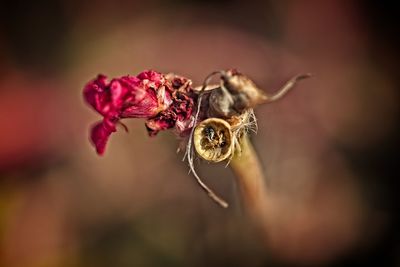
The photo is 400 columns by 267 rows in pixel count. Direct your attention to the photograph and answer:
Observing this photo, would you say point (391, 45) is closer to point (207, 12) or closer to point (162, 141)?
point (207, 12)

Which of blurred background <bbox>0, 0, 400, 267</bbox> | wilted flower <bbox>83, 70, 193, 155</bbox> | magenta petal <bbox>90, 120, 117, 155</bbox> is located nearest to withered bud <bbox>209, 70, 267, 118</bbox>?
wilted flower <bbox>83, 70, 193, 155</bbox>

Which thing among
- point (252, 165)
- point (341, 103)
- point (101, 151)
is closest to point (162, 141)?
point (341, 103)

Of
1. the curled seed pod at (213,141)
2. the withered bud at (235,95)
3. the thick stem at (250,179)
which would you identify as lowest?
the thick stem at (250,179)

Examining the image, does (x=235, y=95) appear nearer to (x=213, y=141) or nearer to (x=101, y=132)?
(x=213, y=141)

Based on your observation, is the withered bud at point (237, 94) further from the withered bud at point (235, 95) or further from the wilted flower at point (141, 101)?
the wilted flower at point (141, 101)

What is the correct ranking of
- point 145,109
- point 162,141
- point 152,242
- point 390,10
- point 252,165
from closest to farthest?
1. point 145,109
2. point 252,165
3. point 152,242
4. point 162,141
5. point 390,10

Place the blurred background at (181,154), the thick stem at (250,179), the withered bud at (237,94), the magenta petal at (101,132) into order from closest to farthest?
the withered bud at (237,94) < the magenta petal at (101,132) < the thick stem at (250,179) < the blurred background at (181,154)

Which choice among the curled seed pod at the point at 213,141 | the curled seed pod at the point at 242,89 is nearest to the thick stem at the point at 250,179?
the curled seed pod at the point at 213,141
